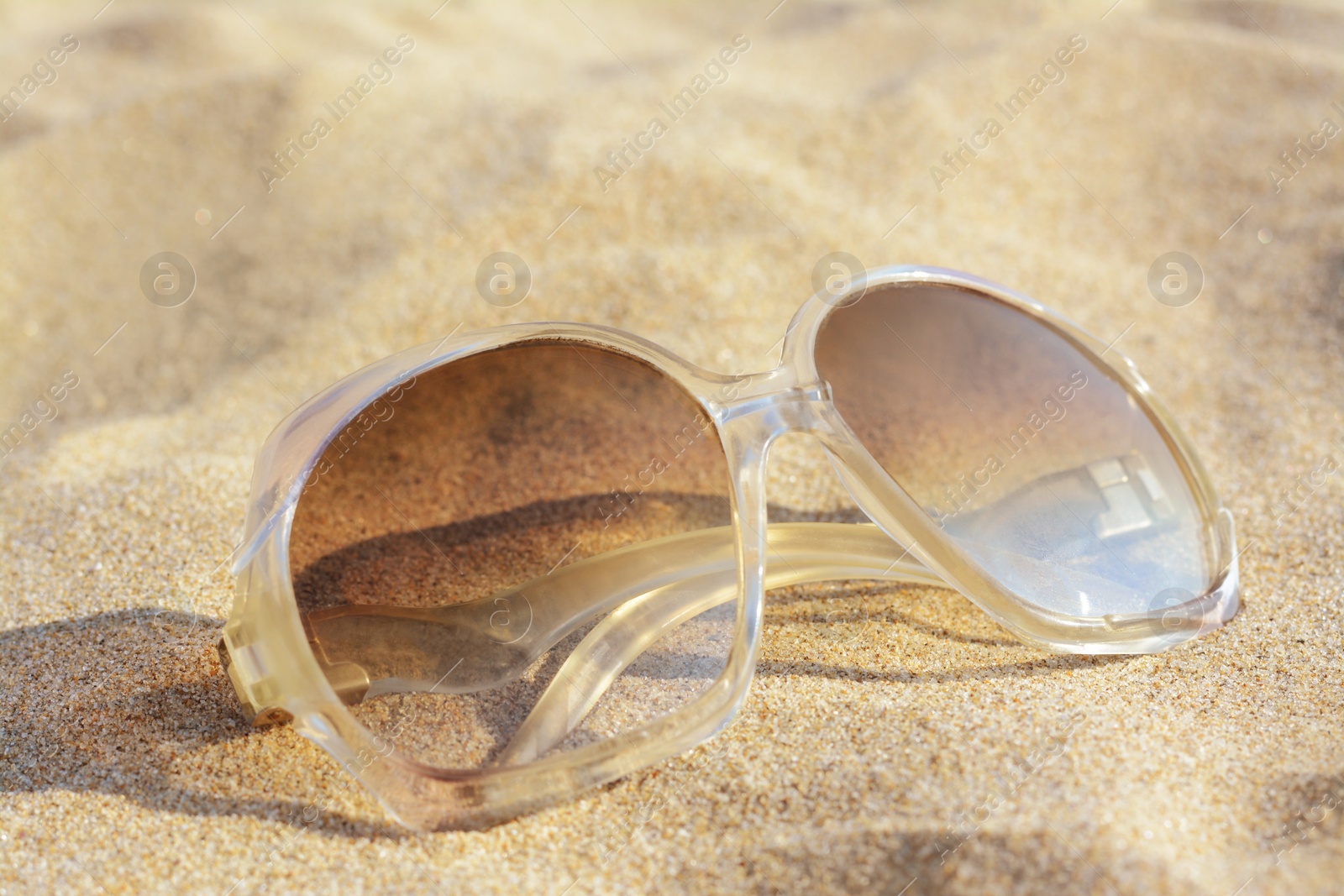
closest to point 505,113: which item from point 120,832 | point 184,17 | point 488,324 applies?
point 488,324

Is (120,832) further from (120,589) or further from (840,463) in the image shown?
(840,463)

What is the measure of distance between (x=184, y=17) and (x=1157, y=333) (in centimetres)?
290

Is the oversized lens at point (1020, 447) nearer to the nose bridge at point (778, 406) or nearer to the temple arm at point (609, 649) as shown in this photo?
the nose bridge at point (778, 406)

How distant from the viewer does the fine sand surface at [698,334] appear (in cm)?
96

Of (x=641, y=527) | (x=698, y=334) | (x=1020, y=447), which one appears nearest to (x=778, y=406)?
(x=641, y=527)

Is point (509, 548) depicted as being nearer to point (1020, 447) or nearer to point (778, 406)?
point (778, 406)

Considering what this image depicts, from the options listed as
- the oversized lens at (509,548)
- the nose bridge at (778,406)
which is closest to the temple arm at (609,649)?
the oversized lens at (509,548)

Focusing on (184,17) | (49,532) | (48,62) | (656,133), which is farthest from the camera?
(184,17)

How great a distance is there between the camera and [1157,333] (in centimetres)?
190

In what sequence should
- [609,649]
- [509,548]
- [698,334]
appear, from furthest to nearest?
1. [698,334]
2. [509,548]
3. [609,649]

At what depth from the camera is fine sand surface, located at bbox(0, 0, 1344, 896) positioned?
37.7 inches

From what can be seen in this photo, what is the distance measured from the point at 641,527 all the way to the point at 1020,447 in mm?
546

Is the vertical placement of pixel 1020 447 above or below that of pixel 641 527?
above

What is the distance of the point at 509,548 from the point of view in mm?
1274
